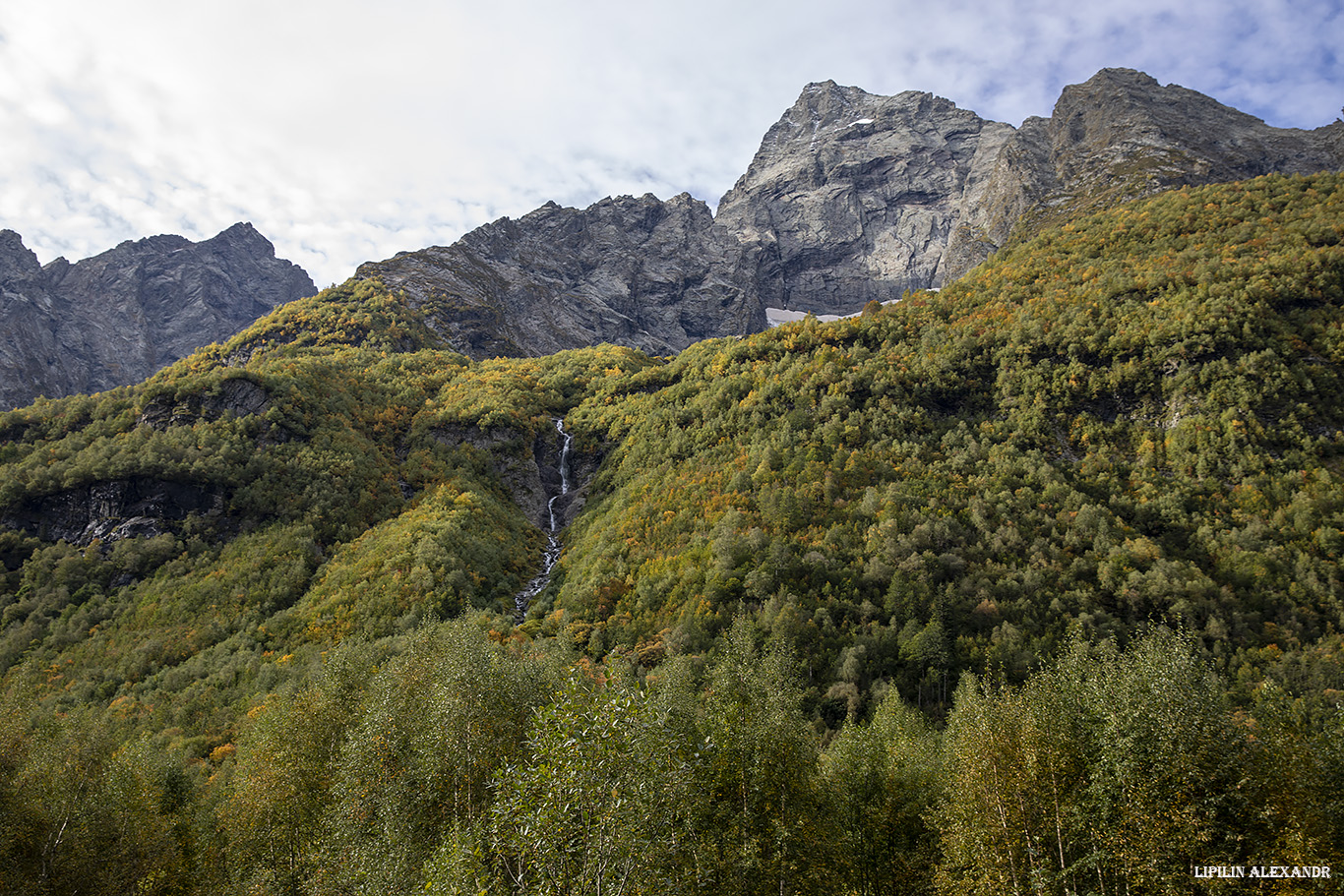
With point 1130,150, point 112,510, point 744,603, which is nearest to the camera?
point 744,603

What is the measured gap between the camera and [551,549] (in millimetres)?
91375

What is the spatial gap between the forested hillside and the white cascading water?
235 centimetres

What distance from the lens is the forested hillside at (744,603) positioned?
21438mm

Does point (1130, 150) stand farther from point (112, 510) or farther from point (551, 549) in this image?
point (112, 510)

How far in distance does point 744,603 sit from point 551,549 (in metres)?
43.0

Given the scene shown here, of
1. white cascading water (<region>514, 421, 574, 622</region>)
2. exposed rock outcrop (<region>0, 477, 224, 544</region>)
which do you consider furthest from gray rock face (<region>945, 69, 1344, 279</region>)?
exposed rock outcrop (<region>0, 477, 224, 544</region>)

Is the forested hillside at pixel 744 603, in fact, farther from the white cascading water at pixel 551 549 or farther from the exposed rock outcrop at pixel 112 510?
the white cascading water at pixel 551 549

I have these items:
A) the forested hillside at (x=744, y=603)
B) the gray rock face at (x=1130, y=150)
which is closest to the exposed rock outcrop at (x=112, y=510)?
the forested hillside at (x=744, y=603)

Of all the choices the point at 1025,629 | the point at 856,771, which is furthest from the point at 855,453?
the point at 856,771

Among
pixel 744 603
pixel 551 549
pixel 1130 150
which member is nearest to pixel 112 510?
pixel 551 549

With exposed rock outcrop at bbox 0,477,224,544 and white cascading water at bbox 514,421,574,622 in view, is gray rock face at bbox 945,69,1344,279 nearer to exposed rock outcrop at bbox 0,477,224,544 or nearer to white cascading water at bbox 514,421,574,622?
white cascading water at bbox 514,421,574,622

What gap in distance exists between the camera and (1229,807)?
1909cm

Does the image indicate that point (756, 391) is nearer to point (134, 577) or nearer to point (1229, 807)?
point (1229, 807)

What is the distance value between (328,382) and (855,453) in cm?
9718
